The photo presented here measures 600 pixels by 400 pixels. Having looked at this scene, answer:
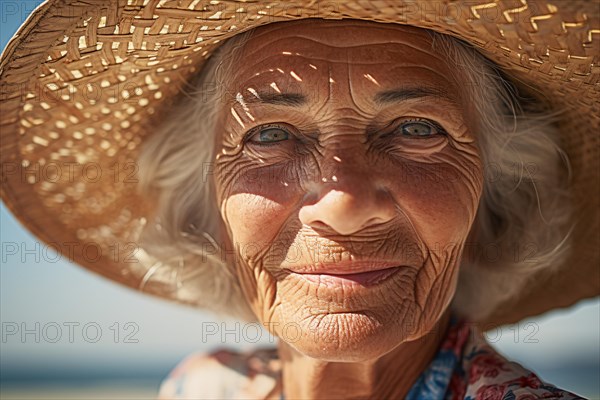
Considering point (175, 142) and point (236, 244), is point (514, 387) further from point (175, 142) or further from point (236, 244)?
point (175, 142)

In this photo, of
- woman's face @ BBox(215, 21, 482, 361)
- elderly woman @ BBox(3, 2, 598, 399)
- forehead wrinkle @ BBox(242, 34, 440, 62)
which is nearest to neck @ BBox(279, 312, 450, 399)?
elderly woman @ BBox(3, 2, 598, 399)

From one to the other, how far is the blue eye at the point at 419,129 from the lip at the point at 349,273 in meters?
0.30

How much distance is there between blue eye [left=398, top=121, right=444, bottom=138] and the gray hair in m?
0.13

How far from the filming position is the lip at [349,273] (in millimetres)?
1618

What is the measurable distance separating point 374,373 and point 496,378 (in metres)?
0.30

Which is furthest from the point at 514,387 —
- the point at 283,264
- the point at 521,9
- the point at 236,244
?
the point at 521,9

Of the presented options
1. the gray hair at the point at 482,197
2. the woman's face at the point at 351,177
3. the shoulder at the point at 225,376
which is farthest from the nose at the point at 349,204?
the shoulder at the point at 225,376

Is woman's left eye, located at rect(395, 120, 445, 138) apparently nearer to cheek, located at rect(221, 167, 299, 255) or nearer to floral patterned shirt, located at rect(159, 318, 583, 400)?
cheek, located at rect(221, 167, 299, 255)

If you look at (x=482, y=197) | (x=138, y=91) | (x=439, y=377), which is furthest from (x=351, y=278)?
(x=138, y=91)

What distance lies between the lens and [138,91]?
1.98 metres

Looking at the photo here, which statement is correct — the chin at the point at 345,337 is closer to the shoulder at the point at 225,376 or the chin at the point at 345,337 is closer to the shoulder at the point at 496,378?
the shoulder at the point at 496,378

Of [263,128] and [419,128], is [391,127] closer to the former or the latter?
[419,128]

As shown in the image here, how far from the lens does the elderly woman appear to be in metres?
1.61

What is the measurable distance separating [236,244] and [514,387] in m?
0.74
